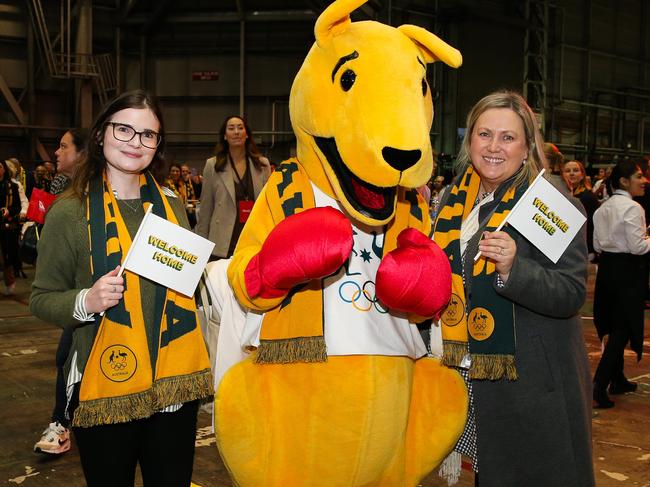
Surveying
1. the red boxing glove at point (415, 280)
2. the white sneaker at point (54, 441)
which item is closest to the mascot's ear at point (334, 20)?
the red boxing glove at point (415, 280)

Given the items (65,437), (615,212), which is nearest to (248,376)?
(65,437)

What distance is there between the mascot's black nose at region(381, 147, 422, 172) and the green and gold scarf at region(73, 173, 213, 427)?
2.42 ft

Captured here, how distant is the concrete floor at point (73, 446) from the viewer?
11.3 feet

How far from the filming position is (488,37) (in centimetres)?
1620

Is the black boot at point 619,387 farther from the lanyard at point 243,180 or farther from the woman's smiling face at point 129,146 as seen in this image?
the woman's smiling face at point 129,146

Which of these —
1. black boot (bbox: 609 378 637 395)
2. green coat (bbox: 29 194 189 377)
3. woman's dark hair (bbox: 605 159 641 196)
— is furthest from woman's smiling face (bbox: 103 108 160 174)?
black boot (bbox: 609 378 637 395)

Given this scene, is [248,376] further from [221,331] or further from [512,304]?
[512,304]

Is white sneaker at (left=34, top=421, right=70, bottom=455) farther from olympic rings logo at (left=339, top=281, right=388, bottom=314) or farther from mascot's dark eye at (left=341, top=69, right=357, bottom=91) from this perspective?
mascot's dark eye at (left=341, top=69, right=357, bottom=91)

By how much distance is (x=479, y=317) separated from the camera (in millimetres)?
2152

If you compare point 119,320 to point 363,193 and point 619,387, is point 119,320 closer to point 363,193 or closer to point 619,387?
point 363,193

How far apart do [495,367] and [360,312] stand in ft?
1.49

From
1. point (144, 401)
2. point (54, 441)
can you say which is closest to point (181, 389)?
point (144, 401)

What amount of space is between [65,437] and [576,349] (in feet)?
8.72

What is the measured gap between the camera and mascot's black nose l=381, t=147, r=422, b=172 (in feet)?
6.12
